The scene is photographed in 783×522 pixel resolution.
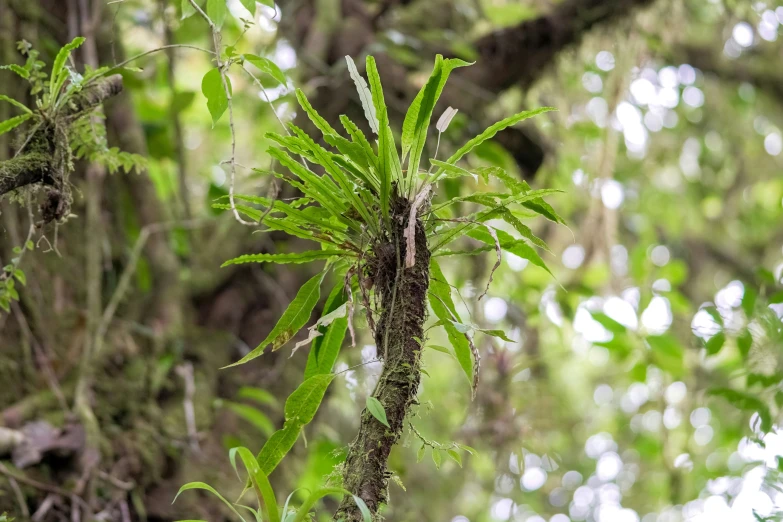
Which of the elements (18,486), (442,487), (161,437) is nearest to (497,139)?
(161,437)

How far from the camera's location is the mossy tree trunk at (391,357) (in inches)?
31.4

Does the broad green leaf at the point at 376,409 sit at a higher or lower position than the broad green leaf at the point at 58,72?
lower

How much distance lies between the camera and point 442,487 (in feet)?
14.2

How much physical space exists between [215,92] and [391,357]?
44 centimetres

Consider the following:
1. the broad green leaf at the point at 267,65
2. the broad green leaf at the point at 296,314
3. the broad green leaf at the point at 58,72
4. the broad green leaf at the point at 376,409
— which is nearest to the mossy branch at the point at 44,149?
the broad green leaf at the point at 58,72

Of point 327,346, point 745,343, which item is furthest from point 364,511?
point 745,343

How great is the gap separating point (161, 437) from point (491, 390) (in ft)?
3.97

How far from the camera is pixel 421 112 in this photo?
90 centimetres

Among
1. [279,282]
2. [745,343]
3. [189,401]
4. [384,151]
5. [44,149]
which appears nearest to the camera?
[384,151]

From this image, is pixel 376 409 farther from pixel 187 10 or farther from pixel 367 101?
pixel 187 10

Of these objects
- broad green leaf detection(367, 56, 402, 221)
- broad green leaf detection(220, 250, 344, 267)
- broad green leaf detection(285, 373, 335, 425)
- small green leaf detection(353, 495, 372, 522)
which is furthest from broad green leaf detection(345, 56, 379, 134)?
small green leaf detection(353, 495, 372, 522)

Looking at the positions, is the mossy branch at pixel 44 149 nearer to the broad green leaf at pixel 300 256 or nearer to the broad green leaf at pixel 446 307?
the broad green leaf at pixel 300 256

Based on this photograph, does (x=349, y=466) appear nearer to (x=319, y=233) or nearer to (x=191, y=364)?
(x=319, y=233)

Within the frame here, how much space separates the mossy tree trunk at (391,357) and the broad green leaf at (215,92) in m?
0.29
